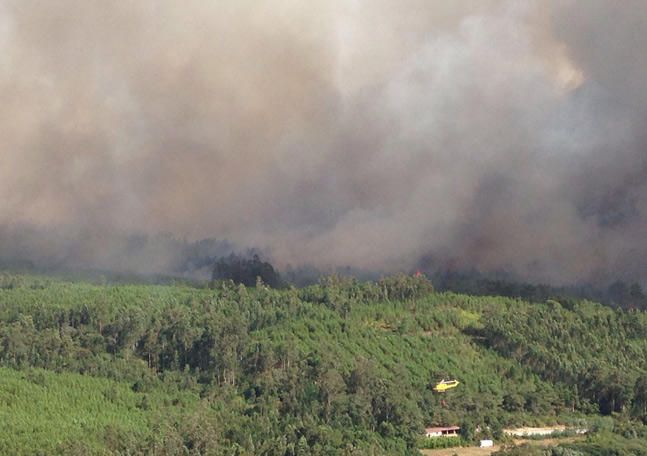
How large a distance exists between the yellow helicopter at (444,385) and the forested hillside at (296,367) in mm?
970

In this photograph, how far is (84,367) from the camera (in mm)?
98188

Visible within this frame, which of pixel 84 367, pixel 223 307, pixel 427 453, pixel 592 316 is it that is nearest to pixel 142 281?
pixel 223 307

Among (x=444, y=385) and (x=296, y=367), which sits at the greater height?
(x=296, y=367)

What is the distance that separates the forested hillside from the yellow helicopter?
3.18ft

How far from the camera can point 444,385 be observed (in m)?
94.8

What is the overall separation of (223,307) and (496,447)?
37795mm

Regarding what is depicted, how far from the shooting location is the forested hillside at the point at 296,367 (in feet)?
257

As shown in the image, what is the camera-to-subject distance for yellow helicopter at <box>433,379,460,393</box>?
94250 millimetres

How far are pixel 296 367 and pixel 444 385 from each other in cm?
1236

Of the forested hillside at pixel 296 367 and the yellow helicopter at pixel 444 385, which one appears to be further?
the yellow helicopter at pixel 444 385

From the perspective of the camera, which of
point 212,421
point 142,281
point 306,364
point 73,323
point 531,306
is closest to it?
point 212,421

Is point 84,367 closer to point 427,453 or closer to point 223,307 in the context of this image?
point 223,307

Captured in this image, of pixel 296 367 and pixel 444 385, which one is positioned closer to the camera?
pixel 296 367

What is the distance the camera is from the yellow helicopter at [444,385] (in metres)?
94.2
